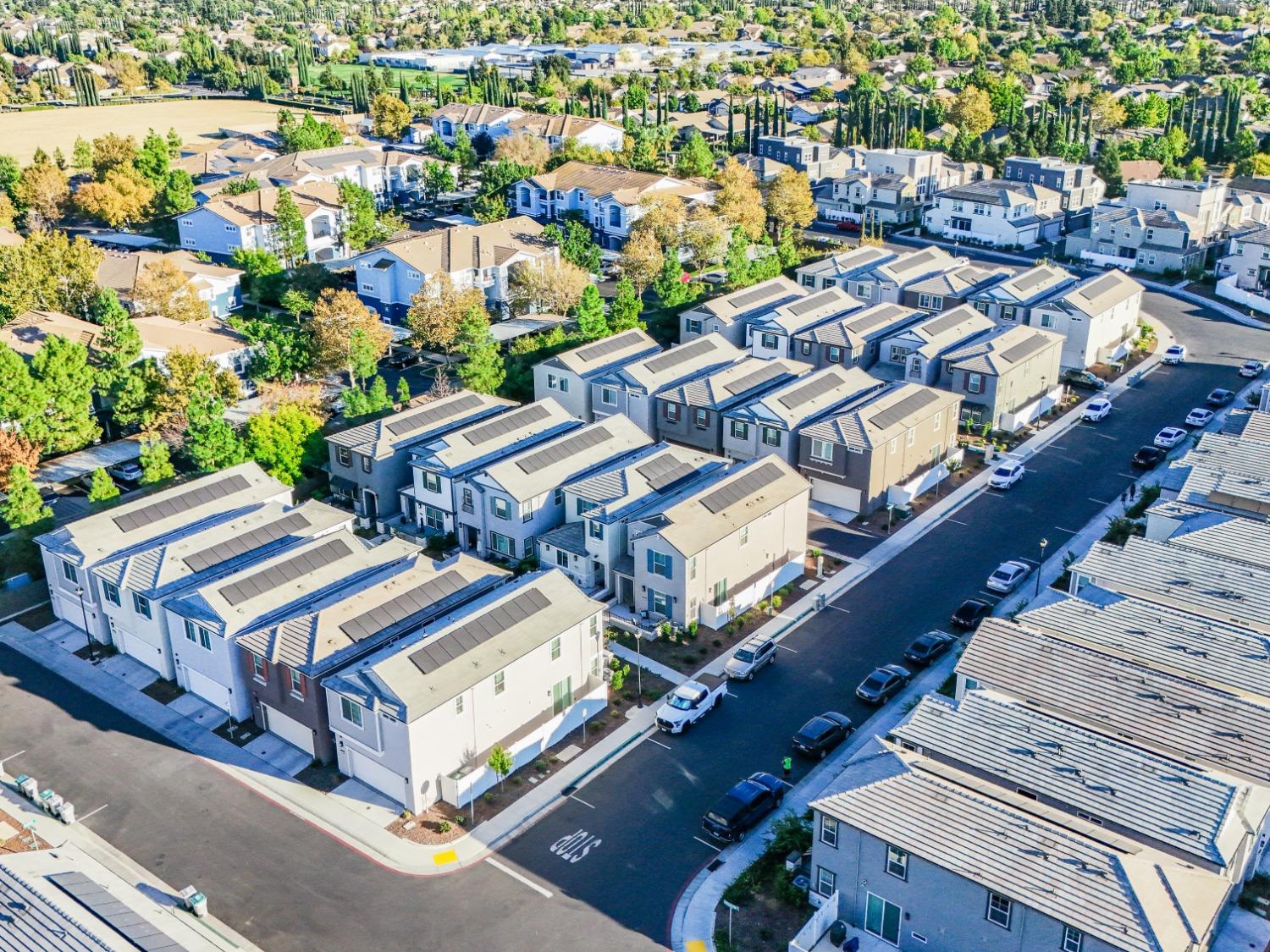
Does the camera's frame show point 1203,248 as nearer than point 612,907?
No

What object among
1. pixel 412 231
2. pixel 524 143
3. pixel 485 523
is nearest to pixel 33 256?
pixel 412 231

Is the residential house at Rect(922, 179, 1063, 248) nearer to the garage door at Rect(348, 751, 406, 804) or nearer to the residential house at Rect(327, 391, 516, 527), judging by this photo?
the residential house at Rect(327, 391, 516, 527)

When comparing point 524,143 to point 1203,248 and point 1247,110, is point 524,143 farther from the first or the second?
point 1247,110

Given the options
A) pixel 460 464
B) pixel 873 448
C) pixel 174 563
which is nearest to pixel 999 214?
pixel 873 448

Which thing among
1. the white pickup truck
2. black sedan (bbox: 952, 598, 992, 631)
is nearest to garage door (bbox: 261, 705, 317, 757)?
the white pickup truck

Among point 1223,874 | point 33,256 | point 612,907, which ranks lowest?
point 612,907

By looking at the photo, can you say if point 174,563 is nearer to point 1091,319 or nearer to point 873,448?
point 873,448
